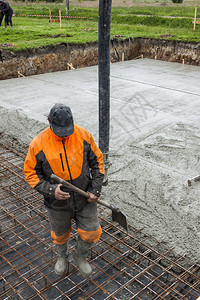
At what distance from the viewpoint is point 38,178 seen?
261 cm

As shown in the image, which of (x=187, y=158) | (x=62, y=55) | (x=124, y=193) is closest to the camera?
(x=124, y=193)

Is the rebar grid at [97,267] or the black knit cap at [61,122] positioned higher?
the black knit cap at [61,122]

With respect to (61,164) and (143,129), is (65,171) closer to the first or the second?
(61,164)

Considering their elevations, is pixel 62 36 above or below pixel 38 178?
above

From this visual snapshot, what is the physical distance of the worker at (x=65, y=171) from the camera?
2.52 metres

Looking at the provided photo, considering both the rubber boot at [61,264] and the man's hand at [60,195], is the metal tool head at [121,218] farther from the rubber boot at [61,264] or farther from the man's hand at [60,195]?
the man's hand at [60,195]

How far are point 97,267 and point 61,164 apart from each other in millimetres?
1248

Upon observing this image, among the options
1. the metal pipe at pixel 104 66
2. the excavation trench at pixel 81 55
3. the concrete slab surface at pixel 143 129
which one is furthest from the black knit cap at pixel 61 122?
the excavation trench at pixel 81 55

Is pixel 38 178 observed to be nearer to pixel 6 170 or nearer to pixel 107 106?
pixel 107 106

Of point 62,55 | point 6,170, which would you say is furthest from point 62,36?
point 6,170

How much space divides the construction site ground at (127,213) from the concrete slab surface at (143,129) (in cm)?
1

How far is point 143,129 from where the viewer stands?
230 inches

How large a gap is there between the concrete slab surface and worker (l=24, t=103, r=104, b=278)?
118 centimetres

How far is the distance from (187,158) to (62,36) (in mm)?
10493
